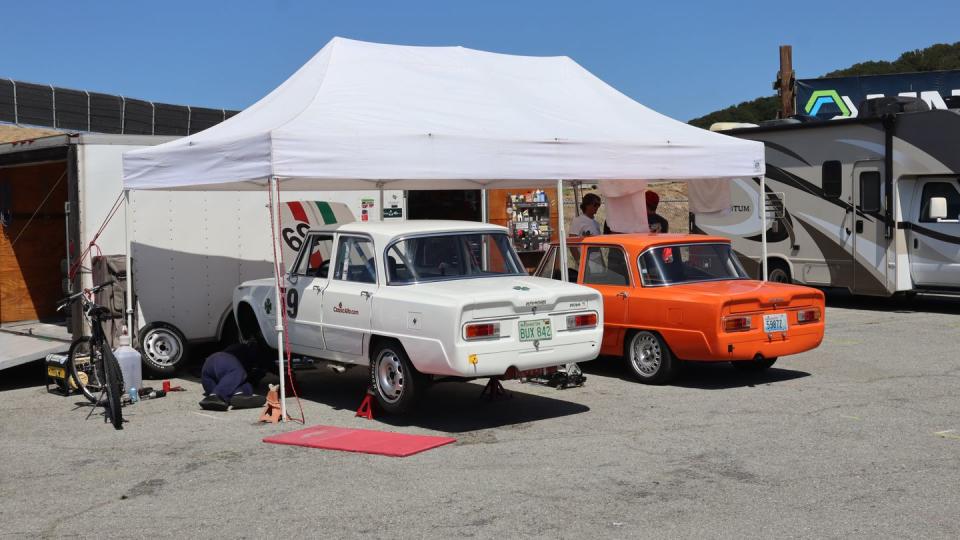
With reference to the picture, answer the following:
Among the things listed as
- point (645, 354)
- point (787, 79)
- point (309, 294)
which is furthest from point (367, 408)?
point (787, 79)

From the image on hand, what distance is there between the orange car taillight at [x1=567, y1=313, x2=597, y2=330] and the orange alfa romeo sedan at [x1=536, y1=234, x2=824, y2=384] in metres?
1.45

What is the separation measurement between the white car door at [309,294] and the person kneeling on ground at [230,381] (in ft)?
1.63

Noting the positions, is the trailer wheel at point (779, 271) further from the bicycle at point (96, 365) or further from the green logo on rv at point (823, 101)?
the bicycle at point (96, 365)

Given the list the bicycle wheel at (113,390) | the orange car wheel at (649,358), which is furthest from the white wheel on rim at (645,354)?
the bicycle wheel at (113,390)

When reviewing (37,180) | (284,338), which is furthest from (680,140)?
(37,180)

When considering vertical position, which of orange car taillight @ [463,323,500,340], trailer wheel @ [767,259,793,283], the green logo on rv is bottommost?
orange car taillight @ [463,323,500,340]

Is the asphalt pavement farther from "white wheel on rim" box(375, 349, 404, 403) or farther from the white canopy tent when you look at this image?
the white canopy tent

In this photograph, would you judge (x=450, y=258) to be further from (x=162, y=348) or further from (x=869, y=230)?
(x=869, y=230)

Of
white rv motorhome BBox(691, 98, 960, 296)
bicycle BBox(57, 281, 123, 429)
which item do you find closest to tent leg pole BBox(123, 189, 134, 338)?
bicycle BBox(57, 281, 123, 429)

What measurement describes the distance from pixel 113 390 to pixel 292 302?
192cm

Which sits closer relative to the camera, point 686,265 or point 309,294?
point 309,294

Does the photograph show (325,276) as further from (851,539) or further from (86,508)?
(851,539)

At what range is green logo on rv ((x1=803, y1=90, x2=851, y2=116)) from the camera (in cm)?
2780

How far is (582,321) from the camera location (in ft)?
30.7
